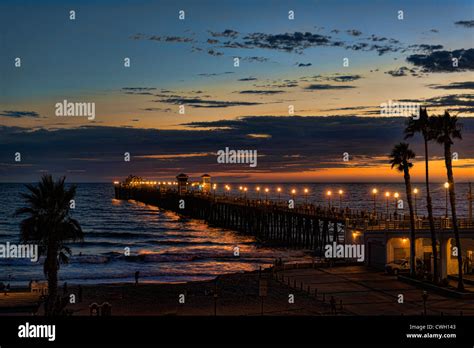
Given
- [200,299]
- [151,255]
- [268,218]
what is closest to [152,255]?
[151,255]

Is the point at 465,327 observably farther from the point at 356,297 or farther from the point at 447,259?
the point at 447,259

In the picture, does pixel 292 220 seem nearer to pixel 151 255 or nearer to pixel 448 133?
pixel 151 255

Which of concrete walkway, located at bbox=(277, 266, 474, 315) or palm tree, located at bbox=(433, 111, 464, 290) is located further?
palm tree, located at bbox=(433, 111, 464, 290)

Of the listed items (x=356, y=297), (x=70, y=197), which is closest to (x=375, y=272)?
(x=356, y=297)

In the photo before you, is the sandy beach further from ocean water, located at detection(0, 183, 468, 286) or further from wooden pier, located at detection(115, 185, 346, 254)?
wooden pier, located at detection(115, 185, 346, 254)

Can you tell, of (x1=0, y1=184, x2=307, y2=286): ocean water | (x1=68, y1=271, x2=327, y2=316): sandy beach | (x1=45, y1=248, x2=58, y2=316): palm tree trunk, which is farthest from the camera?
(x1=0, y1=184, x2=307, y2=286): ocean water

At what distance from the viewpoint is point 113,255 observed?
70.1 m

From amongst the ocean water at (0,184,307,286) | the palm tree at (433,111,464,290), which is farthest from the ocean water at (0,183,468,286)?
the palm tree at (433,111,464,290)

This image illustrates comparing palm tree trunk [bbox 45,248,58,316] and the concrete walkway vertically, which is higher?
palm tree trunk [bbox 45,248,58,316]

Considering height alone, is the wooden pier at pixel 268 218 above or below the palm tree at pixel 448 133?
below

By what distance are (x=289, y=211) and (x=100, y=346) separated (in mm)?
64690

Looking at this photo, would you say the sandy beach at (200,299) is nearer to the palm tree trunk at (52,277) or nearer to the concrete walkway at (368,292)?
the concrete walkway at (368,292)

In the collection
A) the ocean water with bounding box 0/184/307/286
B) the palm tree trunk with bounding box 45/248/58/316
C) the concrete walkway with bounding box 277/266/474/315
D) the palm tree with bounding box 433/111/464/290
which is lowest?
the ocean water with bounding box 0/184/307/286

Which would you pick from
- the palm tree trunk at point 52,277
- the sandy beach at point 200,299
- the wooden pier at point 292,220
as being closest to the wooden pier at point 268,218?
the wooden pier at point 292,220
